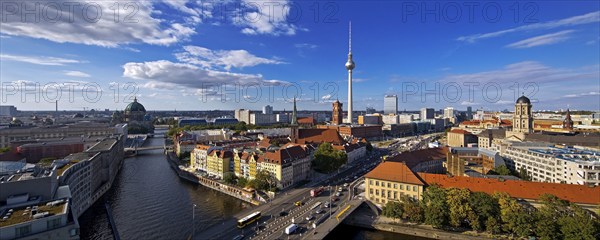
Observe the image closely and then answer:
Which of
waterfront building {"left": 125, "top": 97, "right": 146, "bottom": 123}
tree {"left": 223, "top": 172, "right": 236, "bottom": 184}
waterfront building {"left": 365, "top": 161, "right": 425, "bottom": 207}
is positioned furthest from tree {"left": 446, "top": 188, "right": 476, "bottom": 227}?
waterfront building {"left": 125, "top": 97, "right": 146, "bottom": 123}

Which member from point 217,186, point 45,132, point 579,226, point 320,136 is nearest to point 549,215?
point 579,226

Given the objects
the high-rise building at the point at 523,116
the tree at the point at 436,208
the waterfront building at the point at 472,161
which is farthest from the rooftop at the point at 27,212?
the high-rise building at the point at 523,116

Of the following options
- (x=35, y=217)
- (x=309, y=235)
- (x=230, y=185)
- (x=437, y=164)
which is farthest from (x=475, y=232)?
(x=35, y=217)

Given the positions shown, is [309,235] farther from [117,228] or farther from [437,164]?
[437,164]

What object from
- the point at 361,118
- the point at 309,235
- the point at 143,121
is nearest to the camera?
the point at 309,235

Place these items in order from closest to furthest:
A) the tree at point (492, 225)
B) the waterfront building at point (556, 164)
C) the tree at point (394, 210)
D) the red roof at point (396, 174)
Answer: the tree at point (492, 225) < the tree at point (394, 210) < the red roof at point (396, 174) < the waterfront building at point (556, 164)

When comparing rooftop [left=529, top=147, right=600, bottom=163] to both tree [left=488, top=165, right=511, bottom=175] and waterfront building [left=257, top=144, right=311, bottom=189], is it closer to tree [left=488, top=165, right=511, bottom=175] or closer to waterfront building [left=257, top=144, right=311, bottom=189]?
tree [left=488, top=165, right=511, bottom=175]

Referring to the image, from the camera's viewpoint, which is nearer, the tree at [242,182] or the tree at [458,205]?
the tree at [458,205]

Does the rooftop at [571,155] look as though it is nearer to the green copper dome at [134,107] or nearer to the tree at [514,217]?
the tree at [514,217]
